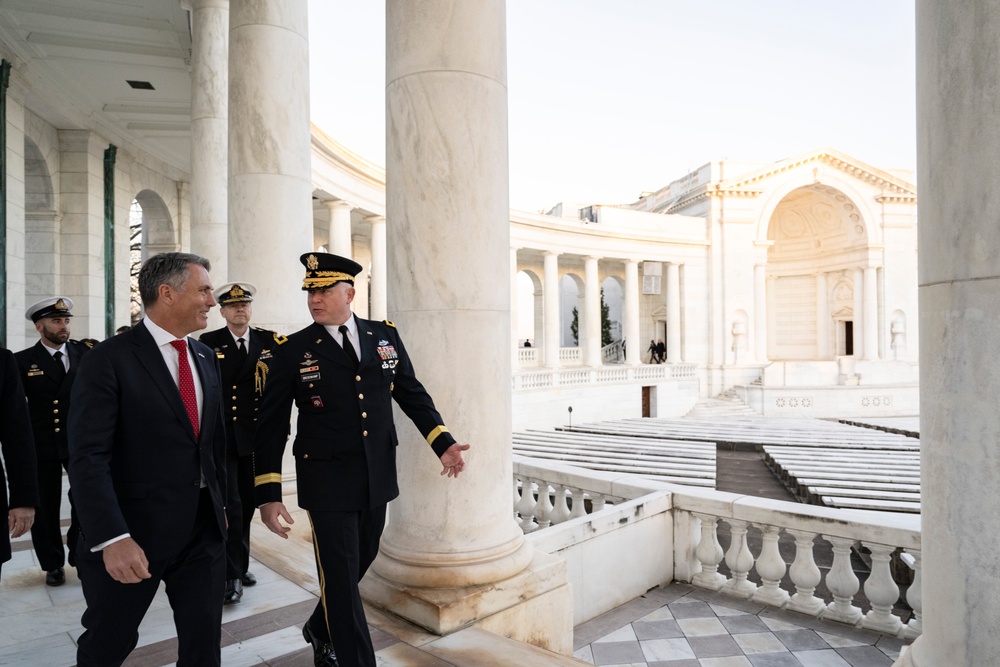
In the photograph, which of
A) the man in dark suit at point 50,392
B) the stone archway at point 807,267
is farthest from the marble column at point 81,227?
the stone archway at point 807,267

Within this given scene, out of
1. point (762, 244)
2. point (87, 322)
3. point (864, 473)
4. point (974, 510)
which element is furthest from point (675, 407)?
point (974, 510)

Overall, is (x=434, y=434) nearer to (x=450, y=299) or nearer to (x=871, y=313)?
(x=450, y=299)

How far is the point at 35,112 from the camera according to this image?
2245 centimetres

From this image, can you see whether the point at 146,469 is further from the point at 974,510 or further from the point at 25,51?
the point at 25,51

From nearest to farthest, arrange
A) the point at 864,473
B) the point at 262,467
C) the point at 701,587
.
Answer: the point at 262,467
the point at 701,587
the point at 864,473

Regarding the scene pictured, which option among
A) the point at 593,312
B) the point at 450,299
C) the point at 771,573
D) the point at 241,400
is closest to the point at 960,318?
the point at 450,299

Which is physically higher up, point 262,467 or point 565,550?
point 262,467

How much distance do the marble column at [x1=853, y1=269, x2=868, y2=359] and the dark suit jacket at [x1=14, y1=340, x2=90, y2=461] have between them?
67369 millimetres

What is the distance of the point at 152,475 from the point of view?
4.09 meters

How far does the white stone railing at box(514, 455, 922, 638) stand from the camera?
7.84 metres

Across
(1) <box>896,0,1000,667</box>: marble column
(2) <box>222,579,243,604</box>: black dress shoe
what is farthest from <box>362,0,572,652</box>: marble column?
(1) <box>896,0,1000,667</box>: marble column

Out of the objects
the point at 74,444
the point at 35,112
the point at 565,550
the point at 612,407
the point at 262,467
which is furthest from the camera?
the point at 612,407

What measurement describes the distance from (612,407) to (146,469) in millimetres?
48488

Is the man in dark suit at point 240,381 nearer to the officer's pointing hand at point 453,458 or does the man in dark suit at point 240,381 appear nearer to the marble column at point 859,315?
the officer's pointing hand at point 453,458
